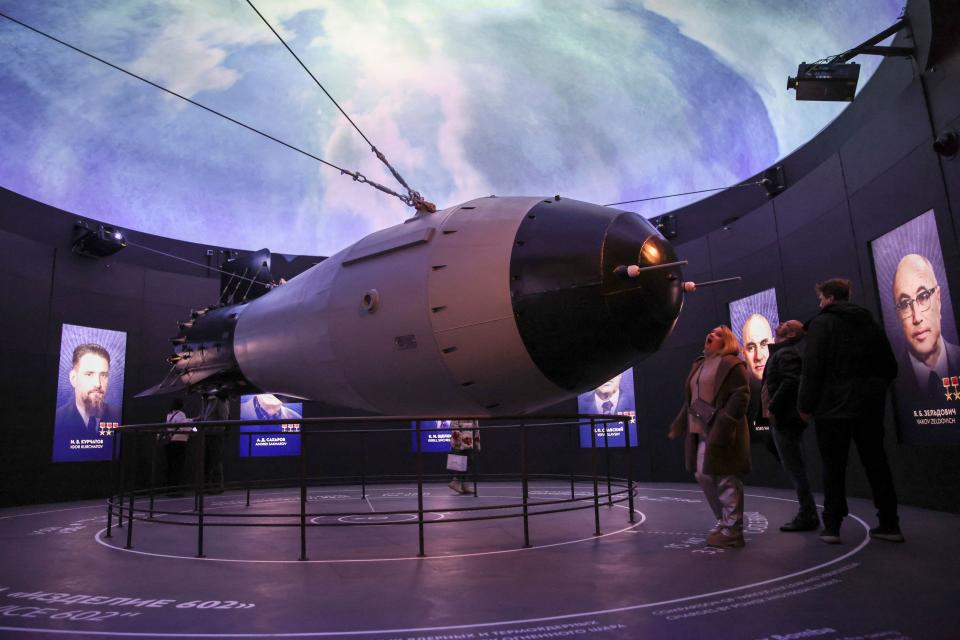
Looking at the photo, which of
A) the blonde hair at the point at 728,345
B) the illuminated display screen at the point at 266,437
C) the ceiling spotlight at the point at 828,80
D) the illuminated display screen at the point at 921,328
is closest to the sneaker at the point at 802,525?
the blonde hair at the point at 728,345

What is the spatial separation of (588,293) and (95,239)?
9.92 meters

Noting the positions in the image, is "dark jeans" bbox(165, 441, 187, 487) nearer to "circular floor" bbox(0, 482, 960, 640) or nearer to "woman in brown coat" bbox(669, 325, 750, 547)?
"circular floor" bbox(0, 482, 960, 640)

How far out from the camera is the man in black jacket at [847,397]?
4.19m

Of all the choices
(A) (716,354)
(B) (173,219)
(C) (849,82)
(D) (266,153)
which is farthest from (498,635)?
(D) (266,153)

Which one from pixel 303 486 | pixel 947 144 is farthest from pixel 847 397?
pixel 303 486

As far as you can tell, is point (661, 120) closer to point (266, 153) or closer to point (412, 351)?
point (266, 153)

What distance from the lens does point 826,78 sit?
7195 millimetres

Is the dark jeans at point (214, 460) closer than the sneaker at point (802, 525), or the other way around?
the sneaker at point (802, 525)

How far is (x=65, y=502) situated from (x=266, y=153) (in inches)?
429

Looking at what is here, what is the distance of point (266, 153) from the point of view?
1753 centimetres

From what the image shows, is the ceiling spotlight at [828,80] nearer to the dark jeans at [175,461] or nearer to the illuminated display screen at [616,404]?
the illuminated display screen at [616,404]

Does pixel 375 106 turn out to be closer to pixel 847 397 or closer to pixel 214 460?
pixel 214 460

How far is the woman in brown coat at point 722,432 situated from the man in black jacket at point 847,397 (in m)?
0.48

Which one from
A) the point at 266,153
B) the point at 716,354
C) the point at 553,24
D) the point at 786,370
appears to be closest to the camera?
the point at 716,354
